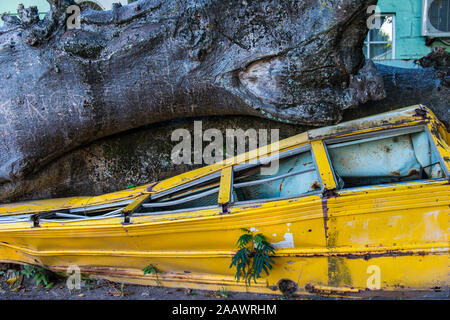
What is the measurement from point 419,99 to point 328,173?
1.56 m

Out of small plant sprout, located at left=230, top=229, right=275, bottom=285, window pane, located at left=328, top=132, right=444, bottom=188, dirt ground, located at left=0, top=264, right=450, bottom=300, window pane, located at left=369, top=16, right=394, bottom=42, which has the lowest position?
dirt ground, located at left=0, top=264, right=450, bottom=300

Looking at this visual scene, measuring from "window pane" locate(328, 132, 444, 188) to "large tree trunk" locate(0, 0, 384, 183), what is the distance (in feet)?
1.15

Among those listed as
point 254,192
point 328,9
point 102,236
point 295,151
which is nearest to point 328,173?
point 295,151

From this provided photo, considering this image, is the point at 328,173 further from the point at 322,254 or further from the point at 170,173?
the point at 170,173

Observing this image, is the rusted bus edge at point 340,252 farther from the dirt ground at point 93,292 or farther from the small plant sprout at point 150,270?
the dirt ground at point 93,292

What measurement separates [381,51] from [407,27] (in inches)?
30.4

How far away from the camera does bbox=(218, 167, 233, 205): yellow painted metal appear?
7.77 ft

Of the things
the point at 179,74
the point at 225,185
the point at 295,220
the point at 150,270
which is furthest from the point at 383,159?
the point at 150,270

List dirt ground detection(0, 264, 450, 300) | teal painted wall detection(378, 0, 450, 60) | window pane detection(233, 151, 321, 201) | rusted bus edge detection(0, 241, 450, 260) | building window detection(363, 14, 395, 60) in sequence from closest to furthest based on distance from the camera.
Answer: rusted bus edge detection(0, 241, 450, 260)
window pane detection(233, 151, 321, 201)
dirt ground detection(0, 264, 450, 300)
teal painted wall detection(378, 0, 450, 60)
building window detection(363, 14, 395, 60)

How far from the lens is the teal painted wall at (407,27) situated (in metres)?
8.02

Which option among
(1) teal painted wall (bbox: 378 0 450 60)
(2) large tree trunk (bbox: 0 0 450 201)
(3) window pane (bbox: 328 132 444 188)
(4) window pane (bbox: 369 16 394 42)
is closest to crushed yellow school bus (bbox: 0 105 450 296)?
(3) window pane (bbox: 328 132 444 188)

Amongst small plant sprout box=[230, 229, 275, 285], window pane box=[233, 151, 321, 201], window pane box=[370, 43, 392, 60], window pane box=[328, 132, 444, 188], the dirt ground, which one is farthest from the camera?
window pane box=[370, 43, 392, 60]

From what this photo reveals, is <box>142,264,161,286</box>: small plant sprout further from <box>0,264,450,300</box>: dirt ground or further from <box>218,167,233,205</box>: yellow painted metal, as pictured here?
<box>218,167,233,205</box>: yellow painted metal

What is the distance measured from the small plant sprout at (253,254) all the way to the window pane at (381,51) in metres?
7.91
